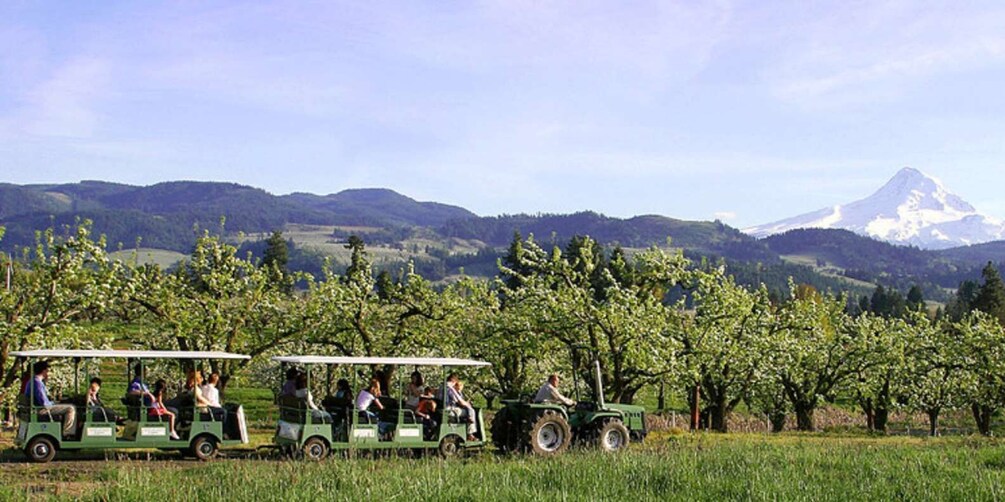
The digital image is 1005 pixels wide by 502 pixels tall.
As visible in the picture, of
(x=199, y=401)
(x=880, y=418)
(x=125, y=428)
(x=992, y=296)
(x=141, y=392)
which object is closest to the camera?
(x=141, y=392)

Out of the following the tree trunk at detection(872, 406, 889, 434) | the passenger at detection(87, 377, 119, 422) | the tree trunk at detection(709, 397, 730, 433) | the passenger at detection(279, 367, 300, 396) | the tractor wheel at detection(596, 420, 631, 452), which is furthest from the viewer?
the tree trunk at detection(872, 406, 889, 434)

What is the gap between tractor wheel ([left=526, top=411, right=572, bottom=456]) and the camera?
800 inches

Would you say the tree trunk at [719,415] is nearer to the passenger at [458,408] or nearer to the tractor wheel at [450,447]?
the passenger at [458,408]

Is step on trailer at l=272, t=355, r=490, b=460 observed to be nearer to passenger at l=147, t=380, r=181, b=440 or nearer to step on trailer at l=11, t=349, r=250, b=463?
step on trailer at l=11, t=349, r=250, b=463

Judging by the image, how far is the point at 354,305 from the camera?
103ft

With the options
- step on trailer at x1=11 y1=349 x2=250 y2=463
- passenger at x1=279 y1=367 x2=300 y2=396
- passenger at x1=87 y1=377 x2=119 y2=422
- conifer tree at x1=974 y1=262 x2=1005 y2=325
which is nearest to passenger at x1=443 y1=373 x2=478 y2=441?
passenger at x1=279 y1=367 x2=300 y2=396

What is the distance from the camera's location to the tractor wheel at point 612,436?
21.0m

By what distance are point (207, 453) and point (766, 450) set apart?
11743 mm

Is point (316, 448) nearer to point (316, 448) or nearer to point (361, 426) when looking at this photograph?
point (316, 448)

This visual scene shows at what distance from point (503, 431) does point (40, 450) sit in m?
9.61

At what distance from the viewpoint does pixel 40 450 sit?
1888 cm

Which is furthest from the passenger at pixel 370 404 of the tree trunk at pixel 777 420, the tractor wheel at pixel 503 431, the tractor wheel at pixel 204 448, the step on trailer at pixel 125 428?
the tree trunk at pixel 777 420

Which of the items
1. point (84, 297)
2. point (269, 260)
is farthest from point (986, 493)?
point (269, 260)

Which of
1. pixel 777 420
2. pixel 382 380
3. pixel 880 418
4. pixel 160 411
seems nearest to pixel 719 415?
pixel 777 420
